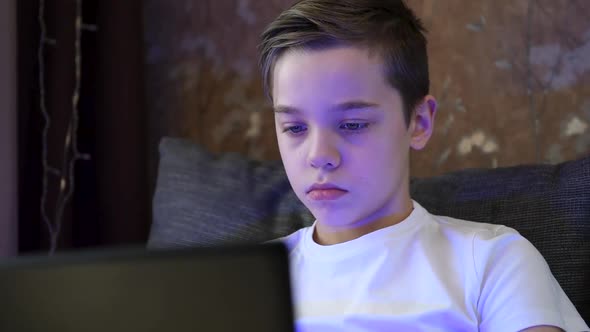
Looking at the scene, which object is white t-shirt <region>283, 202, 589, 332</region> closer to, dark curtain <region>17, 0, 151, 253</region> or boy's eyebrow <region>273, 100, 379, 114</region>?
boy's eyebrow <region>273, 100, 379, 114</region>

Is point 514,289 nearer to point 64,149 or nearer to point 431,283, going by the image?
point 431,283

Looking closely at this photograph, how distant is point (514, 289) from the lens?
0.94 m

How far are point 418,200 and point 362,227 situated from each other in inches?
7.8

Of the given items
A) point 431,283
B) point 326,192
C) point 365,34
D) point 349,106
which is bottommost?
point 431,283

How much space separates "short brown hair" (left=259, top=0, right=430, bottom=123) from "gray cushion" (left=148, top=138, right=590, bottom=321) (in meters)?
0.22

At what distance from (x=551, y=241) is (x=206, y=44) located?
3.79 feet

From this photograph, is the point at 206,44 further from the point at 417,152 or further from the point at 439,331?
the point at 439,331

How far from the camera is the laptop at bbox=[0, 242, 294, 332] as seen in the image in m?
0.44

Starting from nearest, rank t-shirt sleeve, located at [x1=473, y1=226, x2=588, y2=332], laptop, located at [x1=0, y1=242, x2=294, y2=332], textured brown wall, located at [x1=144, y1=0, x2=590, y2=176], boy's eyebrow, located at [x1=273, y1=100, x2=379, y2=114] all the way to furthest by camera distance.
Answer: laptop, located at [x1=0, y1=242, x2=294, y2=332]
t-shirt sleeve, located at [x1=473, y1=226, x2=588, y2=332]
boy's eyebrow, located at [x1=273, y1=100, x2=379, y2=114]
textured brown wall, located at [x1=144, y1=0, x2=590, y2=176]

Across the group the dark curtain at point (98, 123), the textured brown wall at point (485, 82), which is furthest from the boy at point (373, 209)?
the dark curtain at point (98, 123)

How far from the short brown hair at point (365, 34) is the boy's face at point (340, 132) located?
0.02 meters

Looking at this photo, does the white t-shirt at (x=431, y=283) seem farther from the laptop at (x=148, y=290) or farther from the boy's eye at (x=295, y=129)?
the laptop at (x=148, y=290)

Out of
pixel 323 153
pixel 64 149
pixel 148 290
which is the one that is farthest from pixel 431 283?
pixel 64 149

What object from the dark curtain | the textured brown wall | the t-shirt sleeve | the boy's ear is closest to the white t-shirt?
the t-shirt sleeve
